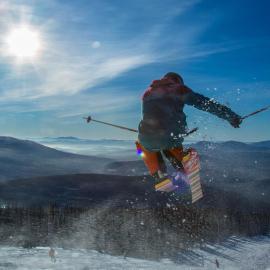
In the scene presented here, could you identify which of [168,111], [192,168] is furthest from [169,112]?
[192,168]

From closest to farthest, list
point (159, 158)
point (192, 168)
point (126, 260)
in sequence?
1. point (192, 168)
2. point (159, 158)
3. point (126, 260)

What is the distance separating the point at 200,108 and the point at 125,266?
1934cm

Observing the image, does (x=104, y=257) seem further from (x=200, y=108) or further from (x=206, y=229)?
(x=206, y=229)

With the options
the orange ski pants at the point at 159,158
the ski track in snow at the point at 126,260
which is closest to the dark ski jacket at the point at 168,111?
the orange ski pants at the point at 159,158

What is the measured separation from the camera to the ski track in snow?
2117 cm

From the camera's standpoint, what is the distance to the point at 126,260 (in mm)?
29781

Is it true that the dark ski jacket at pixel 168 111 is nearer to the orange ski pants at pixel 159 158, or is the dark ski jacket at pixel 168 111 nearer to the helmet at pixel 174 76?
the helmet at pixel 174 76

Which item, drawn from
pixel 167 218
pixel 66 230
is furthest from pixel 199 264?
pixel 167 218

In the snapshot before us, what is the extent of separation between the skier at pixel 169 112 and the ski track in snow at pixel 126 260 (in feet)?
39.0

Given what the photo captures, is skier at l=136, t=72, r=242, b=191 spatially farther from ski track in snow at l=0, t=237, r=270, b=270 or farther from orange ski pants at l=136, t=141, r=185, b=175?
ski track in snow at l=0, t=237, r=270, b=270

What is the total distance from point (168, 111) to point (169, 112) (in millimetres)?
28

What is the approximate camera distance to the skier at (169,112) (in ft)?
28.6

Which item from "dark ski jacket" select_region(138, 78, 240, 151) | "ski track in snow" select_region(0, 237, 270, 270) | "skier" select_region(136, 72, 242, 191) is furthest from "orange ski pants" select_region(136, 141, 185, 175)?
"ski track in snow" select_region(0, 237, 270, 270)

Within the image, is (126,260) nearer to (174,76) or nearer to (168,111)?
(168,111)
